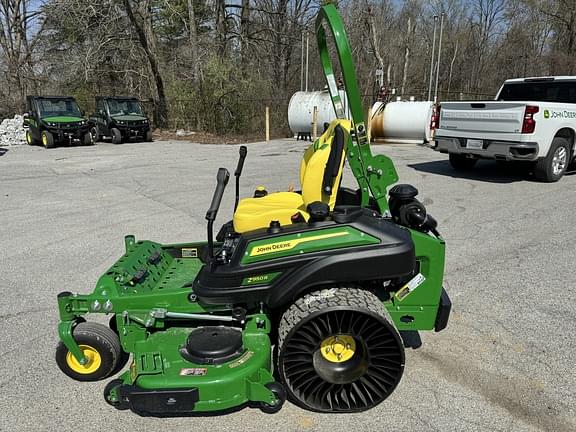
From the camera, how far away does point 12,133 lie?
20609 millimetres

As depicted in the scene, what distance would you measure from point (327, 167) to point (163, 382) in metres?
1.61

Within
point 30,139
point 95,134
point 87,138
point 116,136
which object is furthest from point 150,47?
point 30,139

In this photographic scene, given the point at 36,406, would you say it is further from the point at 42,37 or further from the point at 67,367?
the point at 42,37

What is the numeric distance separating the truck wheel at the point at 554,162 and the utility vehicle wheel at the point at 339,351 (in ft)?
26.2

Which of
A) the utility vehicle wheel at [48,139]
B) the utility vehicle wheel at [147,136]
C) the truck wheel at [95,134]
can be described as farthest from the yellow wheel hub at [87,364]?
the truck wheel at [95,134]

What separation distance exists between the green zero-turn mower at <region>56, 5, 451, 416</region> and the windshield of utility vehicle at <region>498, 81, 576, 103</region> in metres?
8.47

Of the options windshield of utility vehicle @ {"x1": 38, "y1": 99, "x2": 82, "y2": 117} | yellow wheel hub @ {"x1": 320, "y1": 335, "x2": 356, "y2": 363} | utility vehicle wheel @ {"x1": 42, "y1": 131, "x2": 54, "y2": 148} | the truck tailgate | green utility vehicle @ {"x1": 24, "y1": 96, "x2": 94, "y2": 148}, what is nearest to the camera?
yellow wheel hub @ {"x1": 320, "y1": 335, "x2": 356, "y2": 363}

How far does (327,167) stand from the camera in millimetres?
3064

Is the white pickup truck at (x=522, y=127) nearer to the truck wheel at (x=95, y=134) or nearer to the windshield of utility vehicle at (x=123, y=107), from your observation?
the windshield of utility vehicle at (x=123, y=107)

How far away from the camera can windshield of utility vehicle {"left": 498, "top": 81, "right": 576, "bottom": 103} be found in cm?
979

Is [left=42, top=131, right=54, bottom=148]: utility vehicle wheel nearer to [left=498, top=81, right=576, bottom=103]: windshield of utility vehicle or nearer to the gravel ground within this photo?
the gravel ground

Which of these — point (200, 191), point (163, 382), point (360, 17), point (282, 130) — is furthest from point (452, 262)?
point (360, 17)

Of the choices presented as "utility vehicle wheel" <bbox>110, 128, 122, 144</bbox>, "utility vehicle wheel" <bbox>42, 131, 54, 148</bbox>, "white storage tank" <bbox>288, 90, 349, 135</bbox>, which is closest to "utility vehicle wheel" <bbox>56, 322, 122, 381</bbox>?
"white storage tank" <bbox>288, 90, 349, 135</bbox>

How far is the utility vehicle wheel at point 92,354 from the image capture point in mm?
3021
